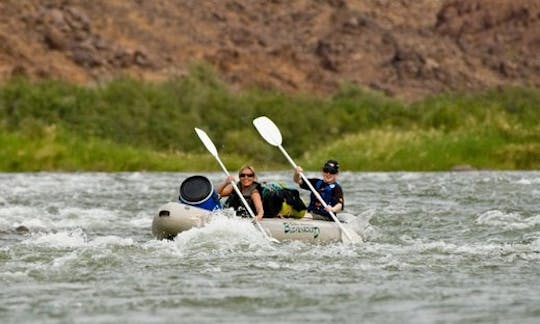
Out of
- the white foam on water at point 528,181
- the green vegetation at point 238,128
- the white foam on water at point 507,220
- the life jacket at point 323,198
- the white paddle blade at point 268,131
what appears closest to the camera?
the life jacket at point 323,198

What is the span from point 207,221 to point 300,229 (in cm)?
100

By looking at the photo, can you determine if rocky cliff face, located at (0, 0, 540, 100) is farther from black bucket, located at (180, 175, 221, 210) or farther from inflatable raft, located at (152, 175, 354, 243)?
inflatable raft, located at (152, 175, 354, 243)

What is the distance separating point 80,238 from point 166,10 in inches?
2038

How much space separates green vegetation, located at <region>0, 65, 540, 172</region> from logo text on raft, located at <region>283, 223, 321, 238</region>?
21239mm

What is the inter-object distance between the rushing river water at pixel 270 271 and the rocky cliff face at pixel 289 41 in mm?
39674

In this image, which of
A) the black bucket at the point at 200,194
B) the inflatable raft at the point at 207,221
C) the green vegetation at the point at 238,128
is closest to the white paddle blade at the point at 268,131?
the black bucket at the point at 200,194

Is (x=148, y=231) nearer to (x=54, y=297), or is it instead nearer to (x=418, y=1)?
(x=54, y=297)

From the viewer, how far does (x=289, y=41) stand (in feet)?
221

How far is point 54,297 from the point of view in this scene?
10648mm

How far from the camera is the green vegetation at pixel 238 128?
36.7 metres

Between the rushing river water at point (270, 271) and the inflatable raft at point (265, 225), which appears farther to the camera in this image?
the inflatable raft at point (265, 225)

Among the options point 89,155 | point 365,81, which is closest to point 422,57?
point 365,81

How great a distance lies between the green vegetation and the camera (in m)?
36.7

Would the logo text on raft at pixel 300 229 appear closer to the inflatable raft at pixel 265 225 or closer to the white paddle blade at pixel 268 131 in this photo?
the inflatable raft at pixel 265 225
